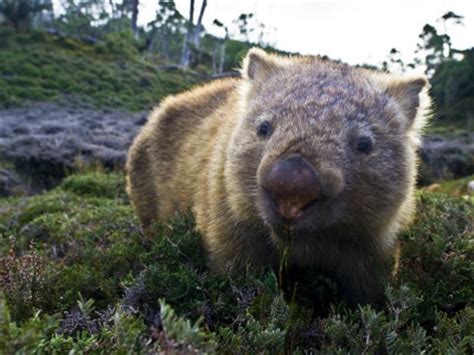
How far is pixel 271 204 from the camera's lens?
260 cm

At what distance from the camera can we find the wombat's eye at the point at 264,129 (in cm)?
307

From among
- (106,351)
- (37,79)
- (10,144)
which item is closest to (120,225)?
(106,351)

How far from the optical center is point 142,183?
573cm

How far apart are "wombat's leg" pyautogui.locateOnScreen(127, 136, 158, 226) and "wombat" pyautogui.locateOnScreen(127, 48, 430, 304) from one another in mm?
→ 1345

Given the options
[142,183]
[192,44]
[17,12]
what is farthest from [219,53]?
[142,183]

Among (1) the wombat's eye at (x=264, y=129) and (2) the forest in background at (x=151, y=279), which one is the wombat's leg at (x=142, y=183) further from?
(1) the wombat's eye at (x=264, y=129)

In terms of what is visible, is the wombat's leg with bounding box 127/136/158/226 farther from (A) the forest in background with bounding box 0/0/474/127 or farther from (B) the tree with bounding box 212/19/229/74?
(B) the tree with bounding box 212/19/229/74

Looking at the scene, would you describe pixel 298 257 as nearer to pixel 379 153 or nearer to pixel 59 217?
pixel 379 153

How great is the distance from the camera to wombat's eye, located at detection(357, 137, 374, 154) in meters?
2.96

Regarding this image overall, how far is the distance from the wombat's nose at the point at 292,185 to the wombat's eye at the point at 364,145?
0.55m

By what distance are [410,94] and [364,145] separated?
922 mm

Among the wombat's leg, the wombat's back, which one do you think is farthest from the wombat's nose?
the wombat's leg

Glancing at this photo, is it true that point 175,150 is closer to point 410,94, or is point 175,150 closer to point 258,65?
point 258,65

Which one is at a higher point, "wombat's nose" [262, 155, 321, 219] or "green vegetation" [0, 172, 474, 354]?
"wombat's nose" [262, 155, 321, 219]
